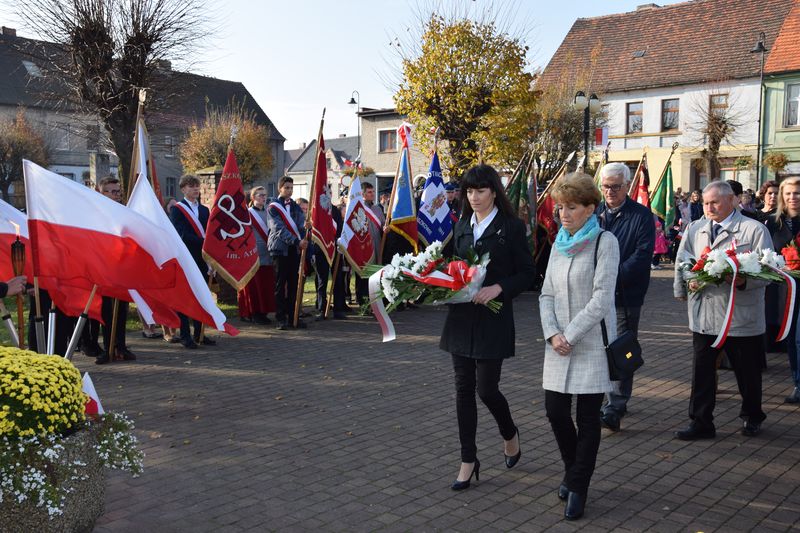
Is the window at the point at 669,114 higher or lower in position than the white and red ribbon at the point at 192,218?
higher

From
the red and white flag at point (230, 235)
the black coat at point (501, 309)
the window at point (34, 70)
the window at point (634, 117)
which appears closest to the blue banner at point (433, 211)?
the red and white flag at point (230, 235)

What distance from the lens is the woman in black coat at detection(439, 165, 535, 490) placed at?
4754 mm

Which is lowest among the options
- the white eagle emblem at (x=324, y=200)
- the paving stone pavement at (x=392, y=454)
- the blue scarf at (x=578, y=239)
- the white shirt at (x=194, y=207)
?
the paving stone pavement at (x=392, y=454)

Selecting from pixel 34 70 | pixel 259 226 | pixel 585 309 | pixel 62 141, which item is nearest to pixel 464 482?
pixel 585 309

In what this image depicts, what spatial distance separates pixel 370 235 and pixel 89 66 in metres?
6.58

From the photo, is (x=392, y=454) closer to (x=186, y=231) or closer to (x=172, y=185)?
(x=186, y=231)

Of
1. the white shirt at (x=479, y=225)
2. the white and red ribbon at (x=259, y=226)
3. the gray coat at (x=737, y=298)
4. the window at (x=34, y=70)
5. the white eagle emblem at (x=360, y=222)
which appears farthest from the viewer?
the window at (x=34, y=70)

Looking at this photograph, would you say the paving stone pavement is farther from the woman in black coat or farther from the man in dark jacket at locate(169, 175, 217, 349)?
the man in dark jacket at locate(169, 175, 217, 349)

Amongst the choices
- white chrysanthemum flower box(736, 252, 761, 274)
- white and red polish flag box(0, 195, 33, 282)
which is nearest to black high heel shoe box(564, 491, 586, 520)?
white chrysanthemum flower box(736, 252, 761, 274)

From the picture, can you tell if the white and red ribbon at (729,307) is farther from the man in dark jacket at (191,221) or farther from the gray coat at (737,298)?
the man in dark jacket at (191,221)

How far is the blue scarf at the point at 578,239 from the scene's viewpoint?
448 cm

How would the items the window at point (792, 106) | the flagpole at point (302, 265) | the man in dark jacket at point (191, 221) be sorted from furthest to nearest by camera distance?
the window at point (792, 106), the flagpole at point (302, 265), the man in dark jacket at point (191, 221)

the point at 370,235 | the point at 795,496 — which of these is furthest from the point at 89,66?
the point at 795,496

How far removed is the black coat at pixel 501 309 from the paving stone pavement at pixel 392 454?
3.27 feet
